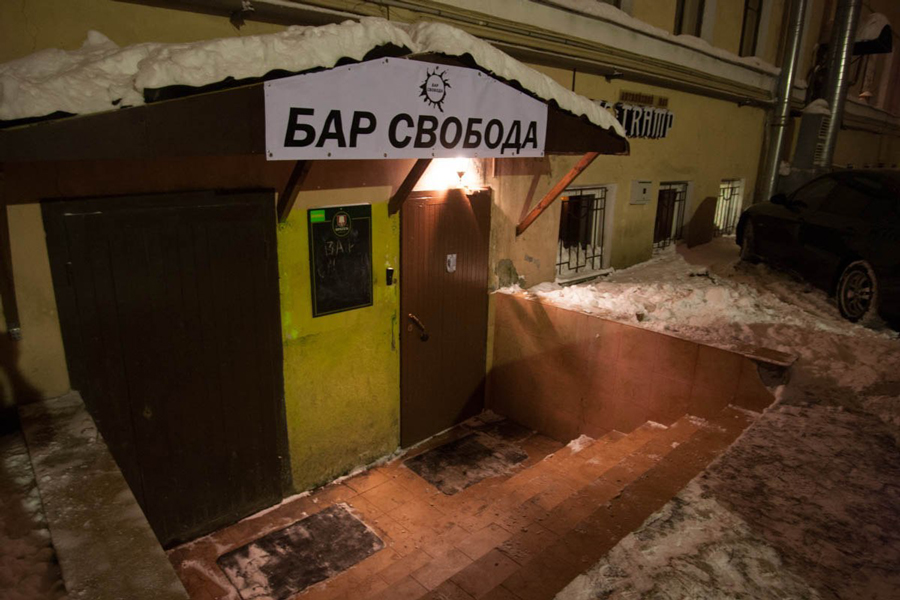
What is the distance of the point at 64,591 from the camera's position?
7.84 feet

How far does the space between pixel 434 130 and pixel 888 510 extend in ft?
13.0

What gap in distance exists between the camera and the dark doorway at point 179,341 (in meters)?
4.00

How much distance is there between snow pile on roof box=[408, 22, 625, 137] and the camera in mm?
4078

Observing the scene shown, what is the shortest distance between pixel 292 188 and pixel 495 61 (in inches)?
79.0

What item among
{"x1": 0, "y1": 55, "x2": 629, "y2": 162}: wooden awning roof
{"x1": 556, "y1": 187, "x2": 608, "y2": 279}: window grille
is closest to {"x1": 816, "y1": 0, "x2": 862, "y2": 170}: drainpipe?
{"x1": 556, "y1": 187, "x2": 608, "y2": 279}: window grille

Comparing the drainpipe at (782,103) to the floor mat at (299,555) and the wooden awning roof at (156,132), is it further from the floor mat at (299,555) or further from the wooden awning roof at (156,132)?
the wooden awning roof at (156,132)

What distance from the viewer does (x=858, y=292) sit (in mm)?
6695

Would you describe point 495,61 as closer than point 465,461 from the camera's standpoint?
Yes

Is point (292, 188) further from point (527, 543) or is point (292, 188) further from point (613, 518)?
point (613, 518)

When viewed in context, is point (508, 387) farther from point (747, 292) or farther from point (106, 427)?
point (106, 427)

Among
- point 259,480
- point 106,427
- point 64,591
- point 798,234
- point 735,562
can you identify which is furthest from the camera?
point 798,234

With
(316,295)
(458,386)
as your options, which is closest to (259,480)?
(316,295)

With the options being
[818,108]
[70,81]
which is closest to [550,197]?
[70,81]

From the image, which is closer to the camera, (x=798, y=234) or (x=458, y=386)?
(x=458, y=386)
